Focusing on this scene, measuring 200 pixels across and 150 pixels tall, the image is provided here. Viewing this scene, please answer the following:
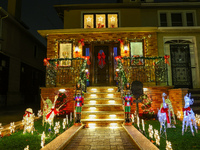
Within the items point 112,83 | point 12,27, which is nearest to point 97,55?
point 112,83

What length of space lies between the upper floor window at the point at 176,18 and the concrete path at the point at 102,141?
9.63m

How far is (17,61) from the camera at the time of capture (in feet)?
52.6

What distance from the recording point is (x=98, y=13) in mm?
11750

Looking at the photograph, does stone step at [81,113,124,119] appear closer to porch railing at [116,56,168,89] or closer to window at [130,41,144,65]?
porch railing at [116,56,168,89]

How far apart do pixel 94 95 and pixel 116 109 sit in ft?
5.13

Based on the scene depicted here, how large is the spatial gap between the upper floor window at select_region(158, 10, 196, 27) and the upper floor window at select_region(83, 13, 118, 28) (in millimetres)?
3422

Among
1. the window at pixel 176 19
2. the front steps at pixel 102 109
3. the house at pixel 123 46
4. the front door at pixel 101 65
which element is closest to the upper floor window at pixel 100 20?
the house at pixel 123 46

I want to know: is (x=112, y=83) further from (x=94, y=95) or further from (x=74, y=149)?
(x=74, y=149)

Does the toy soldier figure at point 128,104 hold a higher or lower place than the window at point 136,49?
lower

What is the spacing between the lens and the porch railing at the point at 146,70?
916 centimetres

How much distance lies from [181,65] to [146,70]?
288 centimetres

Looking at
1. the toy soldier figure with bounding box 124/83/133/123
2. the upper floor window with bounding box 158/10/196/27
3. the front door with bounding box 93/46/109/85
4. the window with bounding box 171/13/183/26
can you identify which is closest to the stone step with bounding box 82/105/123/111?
the toy soldier figure with bounding box 124/83/133/123

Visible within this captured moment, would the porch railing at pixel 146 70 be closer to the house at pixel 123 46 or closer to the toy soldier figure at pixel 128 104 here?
the house at pixel 123 46

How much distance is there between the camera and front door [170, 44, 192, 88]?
10.7 meters
